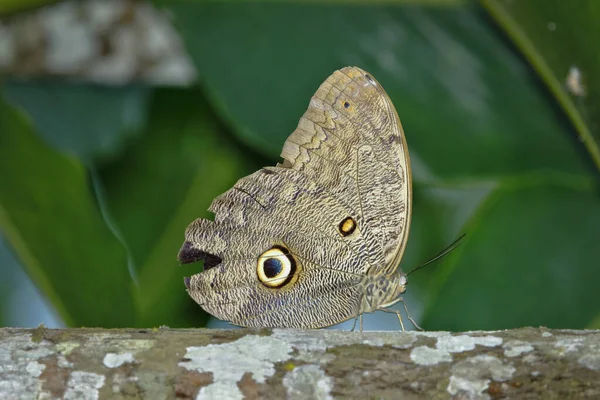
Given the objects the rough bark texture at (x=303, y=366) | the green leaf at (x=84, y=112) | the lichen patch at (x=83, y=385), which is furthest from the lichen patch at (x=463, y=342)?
the green leaf at (x=84, y=112)

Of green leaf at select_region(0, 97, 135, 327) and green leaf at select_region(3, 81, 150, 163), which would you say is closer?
green leaf at select_region(0, 97, 135, 327)

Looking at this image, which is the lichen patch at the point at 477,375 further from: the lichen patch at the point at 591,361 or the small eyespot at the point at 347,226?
the small eyespot at the point at 347,226

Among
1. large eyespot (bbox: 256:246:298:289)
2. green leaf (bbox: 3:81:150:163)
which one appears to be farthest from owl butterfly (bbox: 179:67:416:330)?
green leaf (bbox: 3:81:150:163)

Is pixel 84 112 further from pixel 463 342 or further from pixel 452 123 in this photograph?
pixel 463 342

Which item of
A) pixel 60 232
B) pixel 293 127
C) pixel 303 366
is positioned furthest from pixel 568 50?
pixel 60 232

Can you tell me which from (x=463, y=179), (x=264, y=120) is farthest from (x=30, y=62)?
(x=463, y=179)

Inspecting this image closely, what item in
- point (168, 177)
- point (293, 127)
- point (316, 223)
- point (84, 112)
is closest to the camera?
point (316, 223)

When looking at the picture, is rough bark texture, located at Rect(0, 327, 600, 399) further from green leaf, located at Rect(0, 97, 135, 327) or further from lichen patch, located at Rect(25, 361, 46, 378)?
green leaf, located at Rect(0, 97, 135, 327)
